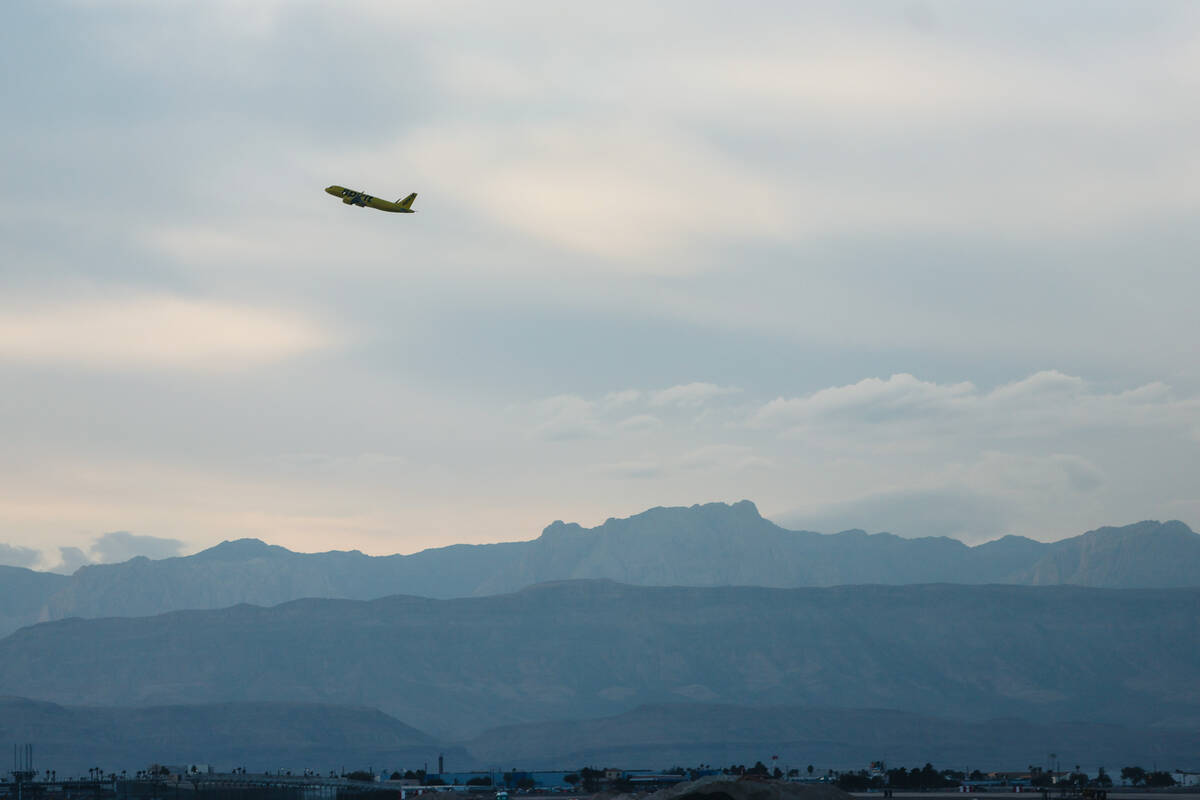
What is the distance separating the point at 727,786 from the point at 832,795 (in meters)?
7.88

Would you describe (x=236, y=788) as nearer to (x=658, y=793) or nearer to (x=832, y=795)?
(x=658, y=793)

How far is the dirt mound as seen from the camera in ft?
387

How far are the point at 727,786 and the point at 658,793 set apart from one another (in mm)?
11023

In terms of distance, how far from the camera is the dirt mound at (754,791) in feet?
387

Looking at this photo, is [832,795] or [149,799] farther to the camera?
[149,799]

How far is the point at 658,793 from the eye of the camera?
129875 mm

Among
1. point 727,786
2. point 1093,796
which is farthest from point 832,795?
point 1093,796

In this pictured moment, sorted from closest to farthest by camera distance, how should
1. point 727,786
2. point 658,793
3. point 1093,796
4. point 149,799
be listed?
point 727,786, point 658,793, point 1093,796, point 149,799

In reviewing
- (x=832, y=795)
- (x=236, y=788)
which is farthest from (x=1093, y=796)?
(x=236, y=788)

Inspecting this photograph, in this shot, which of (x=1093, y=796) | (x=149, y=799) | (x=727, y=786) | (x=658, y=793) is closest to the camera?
(x=727, y=786)

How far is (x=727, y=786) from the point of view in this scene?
120312 mm

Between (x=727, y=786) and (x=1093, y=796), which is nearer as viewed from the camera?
(x=727, y=786)

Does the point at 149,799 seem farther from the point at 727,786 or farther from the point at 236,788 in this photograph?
the point at 727,786

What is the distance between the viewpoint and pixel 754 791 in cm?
11838
